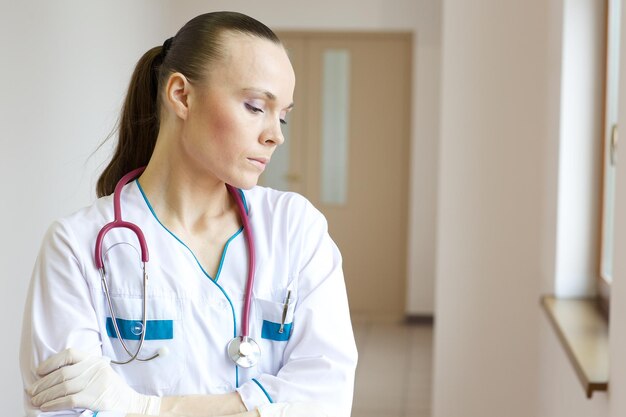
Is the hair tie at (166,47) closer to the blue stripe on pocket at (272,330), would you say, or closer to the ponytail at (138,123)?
the ponytail at (138,123)

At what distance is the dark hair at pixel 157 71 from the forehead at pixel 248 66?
12mm

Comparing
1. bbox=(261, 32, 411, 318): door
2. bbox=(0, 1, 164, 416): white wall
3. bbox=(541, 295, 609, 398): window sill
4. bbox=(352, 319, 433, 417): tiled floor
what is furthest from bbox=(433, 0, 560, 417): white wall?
bbox=(261, 32, 411, 318): door

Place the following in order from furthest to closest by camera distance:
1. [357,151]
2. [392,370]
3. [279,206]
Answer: [357,151] → [392,370] → [279,206]

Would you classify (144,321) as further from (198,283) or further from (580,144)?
(580,144)

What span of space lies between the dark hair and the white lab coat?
13cm

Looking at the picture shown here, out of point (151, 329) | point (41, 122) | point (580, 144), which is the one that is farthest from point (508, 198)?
point (151, 329)

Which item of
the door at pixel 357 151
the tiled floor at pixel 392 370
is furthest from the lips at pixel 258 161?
the door at pixel 357 151

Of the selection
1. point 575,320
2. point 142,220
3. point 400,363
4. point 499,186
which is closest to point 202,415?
point 142,220

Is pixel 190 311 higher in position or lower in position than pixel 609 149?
lower

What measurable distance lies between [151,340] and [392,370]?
400 centimetres

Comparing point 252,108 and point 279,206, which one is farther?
point 279,206

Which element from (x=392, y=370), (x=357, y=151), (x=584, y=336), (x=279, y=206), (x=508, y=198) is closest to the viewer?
(x=279, y=206)

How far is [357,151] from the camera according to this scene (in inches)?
270

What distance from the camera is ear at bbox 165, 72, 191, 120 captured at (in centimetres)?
150
